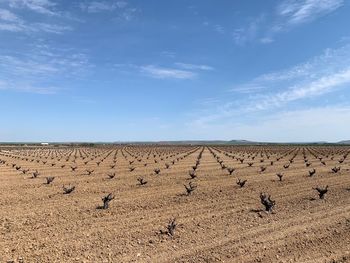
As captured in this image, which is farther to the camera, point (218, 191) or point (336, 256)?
point (218, 191)

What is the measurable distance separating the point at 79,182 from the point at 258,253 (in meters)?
18.6

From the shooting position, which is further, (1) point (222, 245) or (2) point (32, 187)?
(2) point (32, 187)

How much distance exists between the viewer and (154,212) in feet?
52.9

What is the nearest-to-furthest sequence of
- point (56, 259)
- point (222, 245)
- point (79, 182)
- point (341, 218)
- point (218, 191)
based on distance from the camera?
1. point (56, 259)
2. point (222, 245)
3. point (341, 218)
4. point (218, 191)
5. point (79, 182)

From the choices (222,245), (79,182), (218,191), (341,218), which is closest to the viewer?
(222,245)

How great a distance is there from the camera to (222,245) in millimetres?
11359

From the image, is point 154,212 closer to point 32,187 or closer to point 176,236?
point 176,236

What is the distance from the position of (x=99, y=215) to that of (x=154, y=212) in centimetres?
209

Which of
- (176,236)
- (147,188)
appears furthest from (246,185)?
(176,236)

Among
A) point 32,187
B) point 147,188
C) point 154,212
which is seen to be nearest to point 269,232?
point 154,212

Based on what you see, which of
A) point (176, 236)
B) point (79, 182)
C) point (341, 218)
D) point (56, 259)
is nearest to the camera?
point (56, 259)

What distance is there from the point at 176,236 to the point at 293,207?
6467 millimetres

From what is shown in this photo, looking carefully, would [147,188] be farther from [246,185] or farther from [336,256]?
[336,256]

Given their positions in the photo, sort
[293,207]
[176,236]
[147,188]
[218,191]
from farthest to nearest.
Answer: [147,188] → [218,191] → [293,207] → [176,236]
